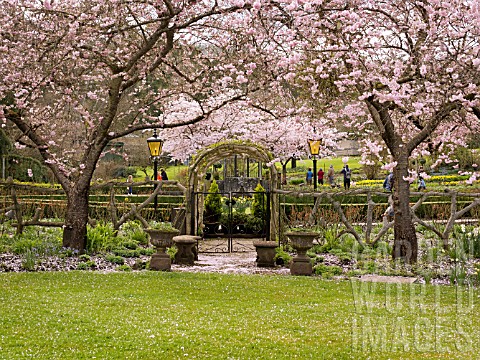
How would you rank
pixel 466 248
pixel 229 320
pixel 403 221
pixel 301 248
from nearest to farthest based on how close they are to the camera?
1. pixel 229 320
2. pixel 466 248
3. pixel 403 221
4. pixel 301 248

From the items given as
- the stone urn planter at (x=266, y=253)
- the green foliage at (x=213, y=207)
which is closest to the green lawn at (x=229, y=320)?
the stone urn planter at (x=266, y=253)

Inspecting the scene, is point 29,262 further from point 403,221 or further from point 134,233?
point 403,221

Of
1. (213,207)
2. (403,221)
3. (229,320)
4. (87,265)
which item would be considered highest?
(213,207)

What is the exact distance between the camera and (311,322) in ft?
Answer: 19.7

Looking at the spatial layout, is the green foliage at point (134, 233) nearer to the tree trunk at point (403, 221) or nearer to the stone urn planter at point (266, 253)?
the stone urn planter at point (266, 253)

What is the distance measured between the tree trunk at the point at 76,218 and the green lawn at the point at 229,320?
2320 mm

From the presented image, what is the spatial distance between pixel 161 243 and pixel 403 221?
383 cm

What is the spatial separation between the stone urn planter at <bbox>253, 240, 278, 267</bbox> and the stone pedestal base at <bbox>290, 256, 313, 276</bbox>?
1155 mm

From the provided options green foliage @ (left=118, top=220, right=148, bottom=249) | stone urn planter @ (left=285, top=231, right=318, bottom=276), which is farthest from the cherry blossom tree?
stone urn planter @ (left=285, top=231, right=318, bottom=276)

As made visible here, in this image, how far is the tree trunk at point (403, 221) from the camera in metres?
9.58

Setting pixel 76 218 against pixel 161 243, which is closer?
pixel 161 243

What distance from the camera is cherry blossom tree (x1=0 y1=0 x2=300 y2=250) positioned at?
9164mm

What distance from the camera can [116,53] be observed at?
10.9m

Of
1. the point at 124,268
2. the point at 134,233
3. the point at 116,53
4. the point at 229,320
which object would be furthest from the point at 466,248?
the point at 134,233
